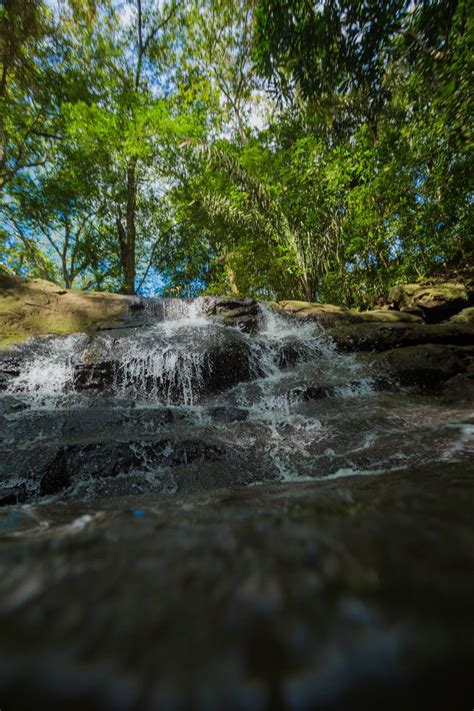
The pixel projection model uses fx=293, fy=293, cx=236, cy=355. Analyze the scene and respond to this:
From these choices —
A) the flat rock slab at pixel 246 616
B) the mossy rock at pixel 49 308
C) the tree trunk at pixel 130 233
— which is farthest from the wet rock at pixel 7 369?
the tree trunk at pixel 130 233

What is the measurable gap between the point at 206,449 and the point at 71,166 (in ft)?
45.8

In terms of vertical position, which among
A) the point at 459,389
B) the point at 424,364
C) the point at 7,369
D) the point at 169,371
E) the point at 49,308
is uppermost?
A: the point at 49,308

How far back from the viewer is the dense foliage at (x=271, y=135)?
193 inches

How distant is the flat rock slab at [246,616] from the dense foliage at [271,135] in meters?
6.17

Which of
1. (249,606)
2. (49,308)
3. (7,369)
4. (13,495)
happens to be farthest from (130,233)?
(249,606)

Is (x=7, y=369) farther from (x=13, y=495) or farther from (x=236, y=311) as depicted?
(x=236, y=311)

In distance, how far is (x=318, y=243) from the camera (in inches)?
371

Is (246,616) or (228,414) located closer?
(246,616)

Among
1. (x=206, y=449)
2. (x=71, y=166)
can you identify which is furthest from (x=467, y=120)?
(x=71, y=166)

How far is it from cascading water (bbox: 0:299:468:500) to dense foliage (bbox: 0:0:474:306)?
4.15m

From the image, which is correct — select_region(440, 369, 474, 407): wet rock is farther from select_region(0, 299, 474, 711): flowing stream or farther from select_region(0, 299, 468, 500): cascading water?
A: select_region(0, 299, 474, 711): flowing stream

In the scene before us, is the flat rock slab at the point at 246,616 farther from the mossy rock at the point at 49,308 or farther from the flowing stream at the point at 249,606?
the mossy rock at the point at 49,308

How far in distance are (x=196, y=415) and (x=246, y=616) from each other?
3.66 metres

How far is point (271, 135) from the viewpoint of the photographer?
1119 cm
